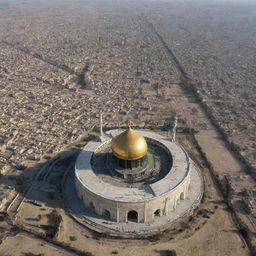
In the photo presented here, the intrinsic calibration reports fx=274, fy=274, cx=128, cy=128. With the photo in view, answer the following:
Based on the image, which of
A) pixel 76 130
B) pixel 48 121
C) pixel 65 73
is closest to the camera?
pixel 76 130

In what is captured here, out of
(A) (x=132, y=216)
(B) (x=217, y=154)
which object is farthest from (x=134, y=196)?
(B) (x=217, y=154)

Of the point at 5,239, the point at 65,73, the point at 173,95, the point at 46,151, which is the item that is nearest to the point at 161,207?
the point at 5,239

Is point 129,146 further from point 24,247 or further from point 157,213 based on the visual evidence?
point 24,247

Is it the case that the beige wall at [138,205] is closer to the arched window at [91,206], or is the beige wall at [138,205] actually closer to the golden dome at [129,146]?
the arched window at [91,206]

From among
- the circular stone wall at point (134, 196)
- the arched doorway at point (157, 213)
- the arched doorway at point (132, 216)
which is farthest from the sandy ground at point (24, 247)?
the arched doorway at point (157, 213)

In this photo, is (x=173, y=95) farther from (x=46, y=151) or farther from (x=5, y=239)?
(x=5, y=239)
